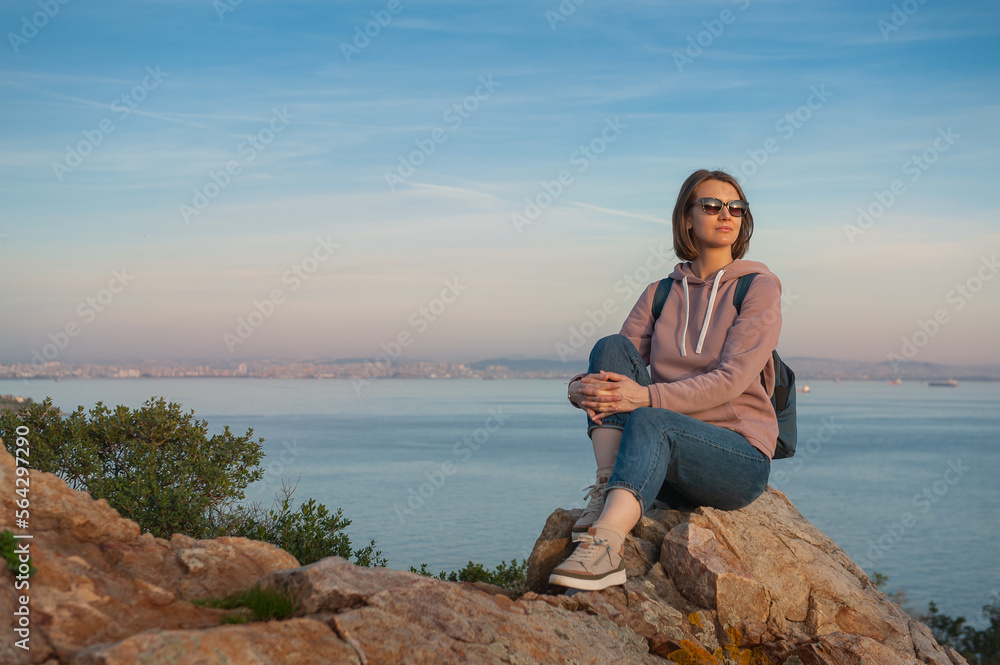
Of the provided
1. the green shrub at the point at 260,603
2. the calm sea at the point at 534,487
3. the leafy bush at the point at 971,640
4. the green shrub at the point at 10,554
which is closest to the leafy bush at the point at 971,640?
the leafy bush at the point at 971,640

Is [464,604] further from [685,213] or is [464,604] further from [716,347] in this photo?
[685,213]

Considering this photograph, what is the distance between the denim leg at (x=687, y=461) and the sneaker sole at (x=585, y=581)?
0.41 metres

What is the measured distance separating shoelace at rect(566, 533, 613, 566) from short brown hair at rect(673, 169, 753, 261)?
2.12 meters

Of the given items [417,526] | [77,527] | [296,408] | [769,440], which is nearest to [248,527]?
[77,527]

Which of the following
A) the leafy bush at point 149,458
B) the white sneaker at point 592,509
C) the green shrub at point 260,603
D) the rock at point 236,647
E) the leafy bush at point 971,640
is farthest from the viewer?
the leafy bush at point 971,640

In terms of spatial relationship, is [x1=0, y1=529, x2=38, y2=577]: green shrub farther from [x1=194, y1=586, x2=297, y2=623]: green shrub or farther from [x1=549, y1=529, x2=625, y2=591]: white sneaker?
[x1=549, y1=529, x2=625, y2=591]: white sneaker

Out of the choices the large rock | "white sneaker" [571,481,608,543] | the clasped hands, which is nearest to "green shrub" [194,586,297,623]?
the large rock

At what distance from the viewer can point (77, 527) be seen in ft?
11.4

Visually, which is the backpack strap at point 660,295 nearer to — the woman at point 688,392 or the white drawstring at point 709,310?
the woman at point 688,392

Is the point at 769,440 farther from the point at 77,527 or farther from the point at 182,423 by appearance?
the point at 182,423

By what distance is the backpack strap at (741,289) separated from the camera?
4.80m

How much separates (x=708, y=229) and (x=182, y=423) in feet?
13.7

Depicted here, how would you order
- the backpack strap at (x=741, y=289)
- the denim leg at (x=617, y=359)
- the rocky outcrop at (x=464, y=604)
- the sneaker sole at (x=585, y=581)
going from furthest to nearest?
the backpack strap at (x=741, y=289) → the denim leg at (x=617, y=359) → the sneaker sole at (x=585, y=581) → the rocky outcrop at (x=464, y=604)

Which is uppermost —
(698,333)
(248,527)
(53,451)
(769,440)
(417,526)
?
(698,333)
